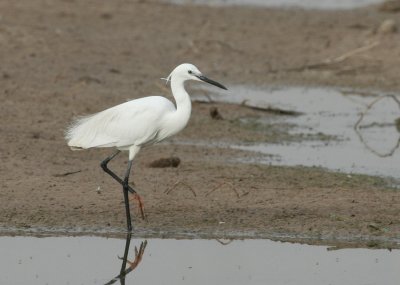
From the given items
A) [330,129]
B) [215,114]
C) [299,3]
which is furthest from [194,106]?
[299,3]

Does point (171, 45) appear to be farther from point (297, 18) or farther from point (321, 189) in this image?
point (321, 189)

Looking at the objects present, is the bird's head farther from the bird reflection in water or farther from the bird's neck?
the bird reflection in water

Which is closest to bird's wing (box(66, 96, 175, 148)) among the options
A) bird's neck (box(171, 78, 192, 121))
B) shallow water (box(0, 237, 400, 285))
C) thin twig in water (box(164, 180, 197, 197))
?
bird's neck (box(171, 78, 192, 121))

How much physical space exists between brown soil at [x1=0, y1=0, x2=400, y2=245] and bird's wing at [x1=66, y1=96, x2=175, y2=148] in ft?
2.11

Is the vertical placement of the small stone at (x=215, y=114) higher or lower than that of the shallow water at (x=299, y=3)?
lower

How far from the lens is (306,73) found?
60.7 feet

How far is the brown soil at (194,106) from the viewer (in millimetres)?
10141

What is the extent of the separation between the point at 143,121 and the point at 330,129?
17.5ft

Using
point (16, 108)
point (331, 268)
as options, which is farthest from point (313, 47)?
point (331, 268)

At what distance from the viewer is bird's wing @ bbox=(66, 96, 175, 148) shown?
983 cm

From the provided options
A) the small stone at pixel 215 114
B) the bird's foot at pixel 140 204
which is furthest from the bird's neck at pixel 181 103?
the small stone at pixel 215 114

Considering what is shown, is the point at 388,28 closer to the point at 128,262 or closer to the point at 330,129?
the point at 330,129

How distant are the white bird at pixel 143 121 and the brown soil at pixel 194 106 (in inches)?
24.5

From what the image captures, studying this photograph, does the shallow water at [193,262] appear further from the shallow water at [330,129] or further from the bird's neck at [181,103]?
the shallow water at [330,129]
